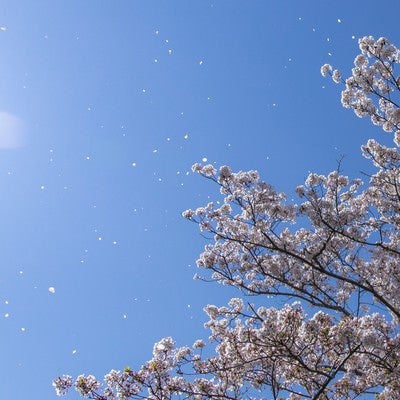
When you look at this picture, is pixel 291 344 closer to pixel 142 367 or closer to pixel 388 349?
pixel 388 349

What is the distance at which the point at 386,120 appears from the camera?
9.95m

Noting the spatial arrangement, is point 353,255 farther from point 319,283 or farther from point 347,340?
point 347,340

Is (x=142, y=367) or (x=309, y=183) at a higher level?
(x=309, y=183)

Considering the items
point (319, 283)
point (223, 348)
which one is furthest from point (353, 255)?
point (223, 348)

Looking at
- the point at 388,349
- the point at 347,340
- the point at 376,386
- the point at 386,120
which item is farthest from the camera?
the point at 386,120

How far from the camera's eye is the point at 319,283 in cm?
1077

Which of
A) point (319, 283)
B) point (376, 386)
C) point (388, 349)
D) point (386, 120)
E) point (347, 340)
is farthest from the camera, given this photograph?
point (319, 283)

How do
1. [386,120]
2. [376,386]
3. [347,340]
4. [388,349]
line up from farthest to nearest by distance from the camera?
[386,120]
[376,386]
[388,349]
[347,340]

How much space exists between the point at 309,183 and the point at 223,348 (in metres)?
3.82

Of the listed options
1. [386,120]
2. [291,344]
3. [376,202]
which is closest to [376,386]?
[291,344]

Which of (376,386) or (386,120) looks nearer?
(376,386)

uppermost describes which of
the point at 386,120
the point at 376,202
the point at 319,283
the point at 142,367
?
the point at 386,120

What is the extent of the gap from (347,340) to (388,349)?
136 centimetres

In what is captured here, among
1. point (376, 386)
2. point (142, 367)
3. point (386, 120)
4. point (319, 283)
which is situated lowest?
point (376, 386)
